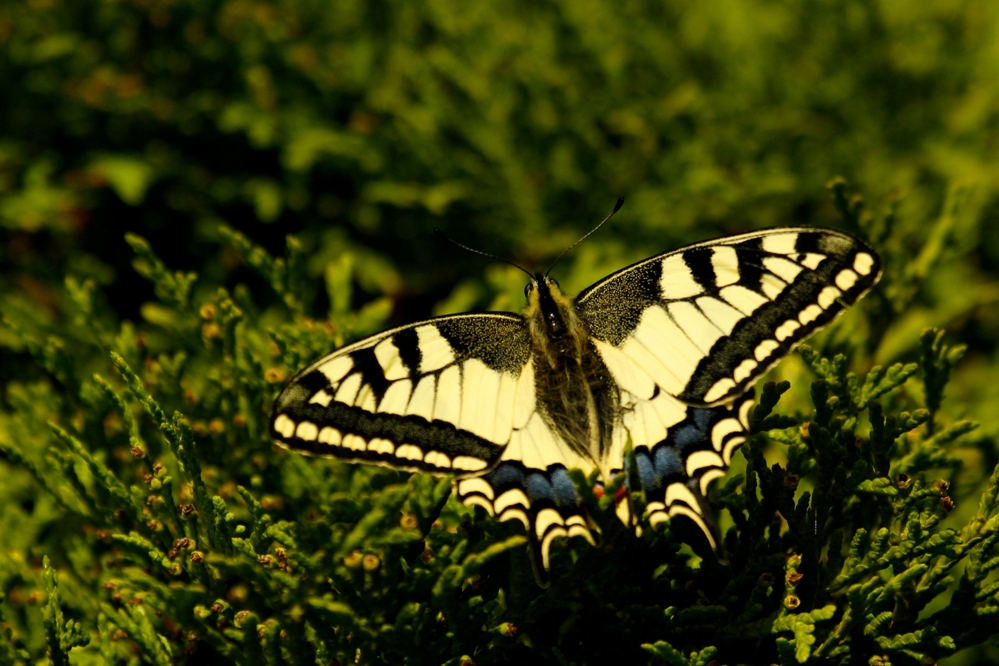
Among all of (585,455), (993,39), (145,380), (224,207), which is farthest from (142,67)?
(993,39)

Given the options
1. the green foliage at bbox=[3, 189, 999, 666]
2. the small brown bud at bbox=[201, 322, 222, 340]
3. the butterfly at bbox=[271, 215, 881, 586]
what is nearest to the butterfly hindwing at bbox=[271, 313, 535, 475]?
the butterfly at bbox=[271, 215, 881, 586]

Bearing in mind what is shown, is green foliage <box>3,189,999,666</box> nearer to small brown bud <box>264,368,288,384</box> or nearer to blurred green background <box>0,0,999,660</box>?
small brown bud <box>264,368,288,384</box>

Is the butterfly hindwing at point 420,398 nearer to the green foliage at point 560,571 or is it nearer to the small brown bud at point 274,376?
the green foliage at point 560,571

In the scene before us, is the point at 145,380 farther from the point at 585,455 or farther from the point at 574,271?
the point at 574,271

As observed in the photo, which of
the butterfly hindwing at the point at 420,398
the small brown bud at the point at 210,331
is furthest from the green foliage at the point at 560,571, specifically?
the small brown bud at the point at 210,331

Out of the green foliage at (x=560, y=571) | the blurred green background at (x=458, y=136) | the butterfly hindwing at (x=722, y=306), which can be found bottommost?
the green foliage at (x=560, y=571)

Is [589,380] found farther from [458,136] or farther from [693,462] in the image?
[458,136]
